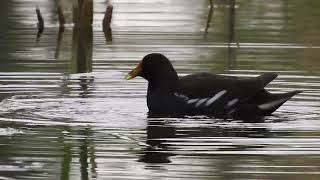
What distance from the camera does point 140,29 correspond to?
19312 millimetres

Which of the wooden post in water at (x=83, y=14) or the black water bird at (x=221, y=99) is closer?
the black water bird at (x=221, y=99)

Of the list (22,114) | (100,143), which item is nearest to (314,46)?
(22,114)

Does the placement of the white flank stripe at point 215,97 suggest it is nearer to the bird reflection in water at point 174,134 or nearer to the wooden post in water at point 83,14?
the bird reflection in water at point 174,134

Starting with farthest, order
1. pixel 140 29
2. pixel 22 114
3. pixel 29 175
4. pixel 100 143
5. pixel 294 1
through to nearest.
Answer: pixel 294 1 → pixel 140 29 → pixel 22 114 → pixel 100 143 → pixel 29 175

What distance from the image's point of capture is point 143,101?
12.6 meters

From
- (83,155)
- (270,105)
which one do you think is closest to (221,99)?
(270,105)

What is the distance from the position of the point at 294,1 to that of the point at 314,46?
7281mm

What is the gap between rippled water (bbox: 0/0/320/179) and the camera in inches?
352

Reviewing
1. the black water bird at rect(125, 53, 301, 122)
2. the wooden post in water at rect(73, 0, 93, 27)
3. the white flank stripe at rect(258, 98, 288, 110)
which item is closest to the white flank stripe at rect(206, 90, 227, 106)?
the black water bird at rect(125, 53, 301, 122)

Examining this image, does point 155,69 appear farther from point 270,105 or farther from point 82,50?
point 82,50

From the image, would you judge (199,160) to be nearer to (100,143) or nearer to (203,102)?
(100,143)

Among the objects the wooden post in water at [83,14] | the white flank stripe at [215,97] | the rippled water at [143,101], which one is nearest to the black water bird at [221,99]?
the white flank stripe at [215,97]

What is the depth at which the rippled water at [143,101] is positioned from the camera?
352 inches

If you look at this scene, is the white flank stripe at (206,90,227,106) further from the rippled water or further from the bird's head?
the bird's head
